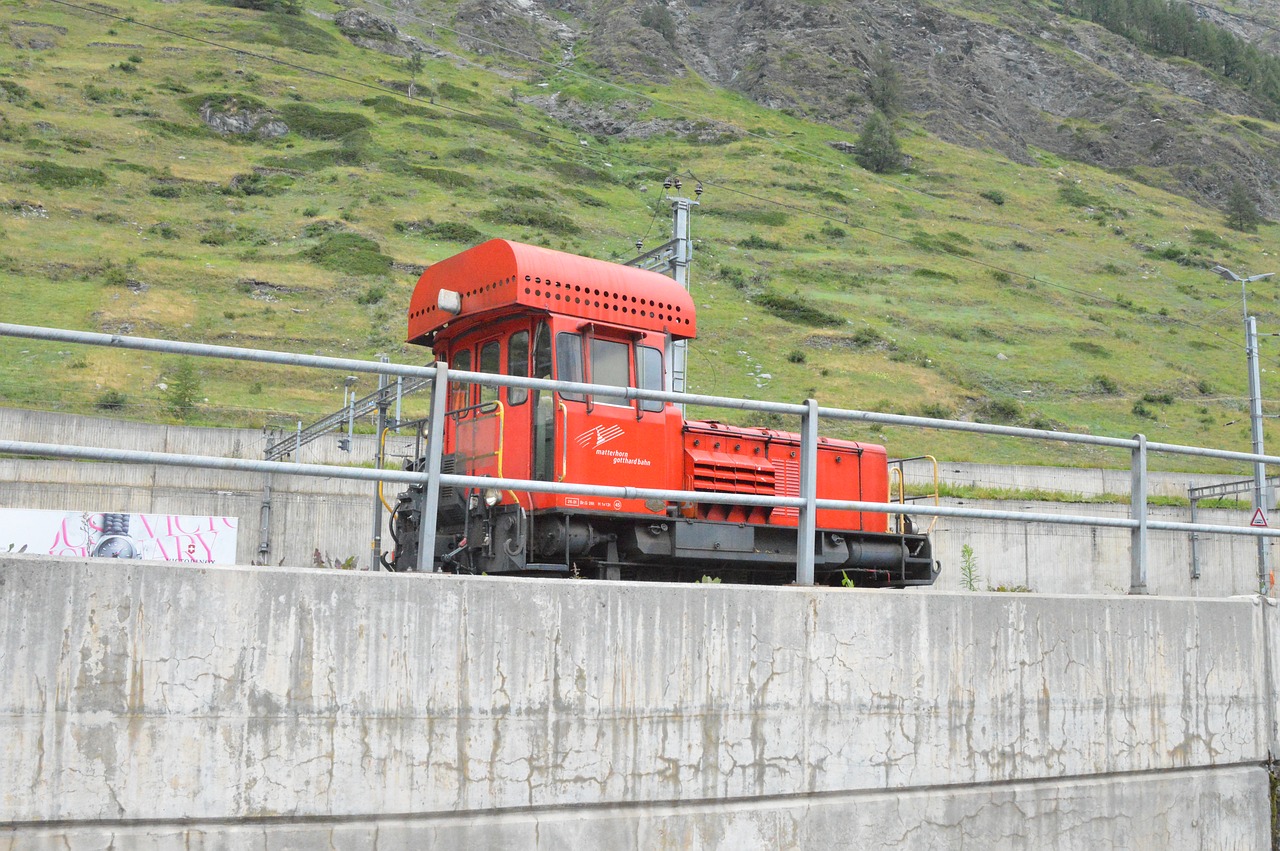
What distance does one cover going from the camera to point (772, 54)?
437 feet

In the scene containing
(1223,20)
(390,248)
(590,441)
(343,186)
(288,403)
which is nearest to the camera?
(590,441)

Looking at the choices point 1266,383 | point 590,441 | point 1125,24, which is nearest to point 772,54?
point 1125,24

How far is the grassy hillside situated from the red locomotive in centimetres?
2020

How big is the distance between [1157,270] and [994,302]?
2508cm

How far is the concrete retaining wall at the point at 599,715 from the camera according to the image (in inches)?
177

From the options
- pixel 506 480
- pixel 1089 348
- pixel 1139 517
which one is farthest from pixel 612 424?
pixel 1089 348

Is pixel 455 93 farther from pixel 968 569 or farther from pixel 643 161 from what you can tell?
pixel 968 569

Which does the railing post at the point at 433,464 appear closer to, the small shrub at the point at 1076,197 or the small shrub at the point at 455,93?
the small shrub at the point at 455,93

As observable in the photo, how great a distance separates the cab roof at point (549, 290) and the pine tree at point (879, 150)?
99892 millimetres

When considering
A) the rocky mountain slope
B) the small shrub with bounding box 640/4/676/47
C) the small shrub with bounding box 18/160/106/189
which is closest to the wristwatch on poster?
the small shrub with bounding box 18/160/106/189

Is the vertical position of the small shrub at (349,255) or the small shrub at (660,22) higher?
the small shrub at (660,22)

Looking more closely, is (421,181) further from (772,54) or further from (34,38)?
(772,54)

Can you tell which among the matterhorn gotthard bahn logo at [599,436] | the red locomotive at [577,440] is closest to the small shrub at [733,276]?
the red locomotive at [577,440]

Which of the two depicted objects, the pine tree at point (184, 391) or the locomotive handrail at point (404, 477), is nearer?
the locomotive handrail at point (404, 477)
